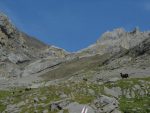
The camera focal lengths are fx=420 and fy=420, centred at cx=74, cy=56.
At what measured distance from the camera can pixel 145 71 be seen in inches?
4048

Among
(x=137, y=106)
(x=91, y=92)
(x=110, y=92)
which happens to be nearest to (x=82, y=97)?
(x=137, y=106)

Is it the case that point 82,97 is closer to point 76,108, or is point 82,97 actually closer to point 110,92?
point 76,108

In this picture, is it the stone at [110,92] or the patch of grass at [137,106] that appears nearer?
the patch of grass at [137,106]

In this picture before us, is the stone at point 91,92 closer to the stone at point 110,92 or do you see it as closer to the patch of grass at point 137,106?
the stone at point 110,92

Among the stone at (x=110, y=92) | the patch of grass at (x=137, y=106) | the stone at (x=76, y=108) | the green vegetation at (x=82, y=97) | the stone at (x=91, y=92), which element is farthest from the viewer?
the stone at (x=110, y=92)

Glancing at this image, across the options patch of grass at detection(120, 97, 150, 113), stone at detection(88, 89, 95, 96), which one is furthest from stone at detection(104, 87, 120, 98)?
patch of grass at detection(120, 97, 150, 113)

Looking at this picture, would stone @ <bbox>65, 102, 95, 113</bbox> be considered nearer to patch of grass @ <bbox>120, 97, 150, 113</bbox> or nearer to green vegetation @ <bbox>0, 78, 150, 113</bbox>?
green vegetation @ <bbox>0, 78, 150, 113</bbox>

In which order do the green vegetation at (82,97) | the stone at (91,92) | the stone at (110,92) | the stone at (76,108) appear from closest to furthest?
1. the stone at (76,108)
2. the green vegetation at (82,97)
3. the stone at (91,92)
4. the stone at (110,92)

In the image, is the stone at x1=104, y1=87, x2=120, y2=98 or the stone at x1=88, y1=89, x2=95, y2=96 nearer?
the stone at x1=88, y1=89, x2=95, y2=96

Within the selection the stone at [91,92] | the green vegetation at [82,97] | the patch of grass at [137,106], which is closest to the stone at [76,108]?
the green vegetation at [82,97]

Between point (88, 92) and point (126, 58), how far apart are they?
74.1 meters

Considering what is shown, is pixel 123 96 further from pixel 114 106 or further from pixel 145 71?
pixel 145 71

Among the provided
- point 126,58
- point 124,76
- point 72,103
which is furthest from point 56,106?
point 126,58

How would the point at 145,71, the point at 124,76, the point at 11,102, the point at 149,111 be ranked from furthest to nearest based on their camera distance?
1. the point at 145,71
2. the point at 124,76
3. the point at 11,102
4. the point at 149,111
